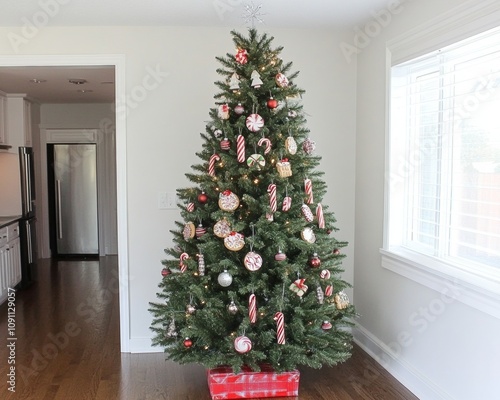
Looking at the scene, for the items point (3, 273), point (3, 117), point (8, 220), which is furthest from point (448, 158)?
point (3, 117)

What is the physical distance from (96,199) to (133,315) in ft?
15.3

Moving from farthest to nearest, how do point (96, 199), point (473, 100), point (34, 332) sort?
point (96, 199) < point (34, 332) < point (473, 100)

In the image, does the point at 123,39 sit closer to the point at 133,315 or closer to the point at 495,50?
the point at 133,315

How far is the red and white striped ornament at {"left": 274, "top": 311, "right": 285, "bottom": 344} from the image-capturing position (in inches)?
111

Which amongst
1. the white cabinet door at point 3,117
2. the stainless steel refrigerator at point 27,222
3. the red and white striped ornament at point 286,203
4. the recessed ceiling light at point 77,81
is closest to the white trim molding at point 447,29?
the red and white striped ornament at point 286,203

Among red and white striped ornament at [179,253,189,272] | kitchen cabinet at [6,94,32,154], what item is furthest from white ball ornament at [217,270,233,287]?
kitchen cabinet at [6,94,32,154]

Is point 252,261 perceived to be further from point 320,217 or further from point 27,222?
point 27,222

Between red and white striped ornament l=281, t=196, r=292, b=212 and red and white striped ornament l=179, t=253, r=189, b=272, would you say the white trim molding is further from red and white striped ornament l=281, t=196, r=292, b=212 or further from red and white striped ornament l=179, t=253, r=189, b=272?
red and white striped ornament l=179, t=253, r=189, b=272

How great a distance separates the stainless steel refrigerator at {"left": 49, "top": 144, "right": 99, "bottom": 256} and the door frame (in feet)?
14.7

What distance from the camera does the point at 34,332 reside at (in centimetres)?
429

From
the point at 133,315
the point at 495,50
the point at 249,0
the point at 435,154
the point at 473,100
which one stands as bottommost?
the point at 133,315

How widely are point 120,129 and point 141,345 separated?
5.34ft

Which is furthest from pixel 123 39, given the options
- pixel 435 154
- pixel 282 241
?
pixel 435 154

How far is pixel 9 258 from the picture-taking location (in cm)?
534
